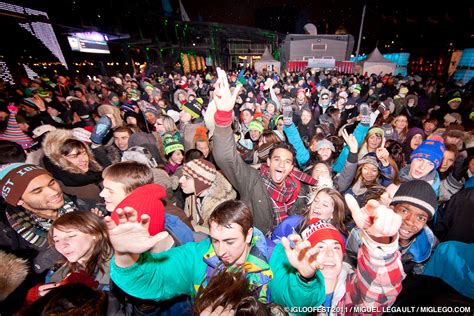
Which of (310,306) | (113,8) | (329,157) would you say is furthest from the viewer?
(113,8)

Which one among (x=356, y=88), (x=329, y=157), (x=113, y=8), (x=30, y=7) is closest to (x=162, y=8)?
(x=113, y=8)

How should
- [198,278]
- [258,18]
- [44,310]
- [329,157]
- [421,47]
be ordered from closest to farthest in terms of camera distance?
[44,310] < [198,278] < [329,157] < [421,47] < [258,18]

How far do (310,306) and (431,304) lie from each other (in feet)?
2.02

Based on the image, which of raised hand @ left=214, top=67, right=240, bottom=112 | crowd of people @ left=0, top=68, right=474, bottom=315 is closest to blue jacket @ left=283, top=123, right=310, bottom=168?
crowd of people @ left=0, top=68, right=474, bottom=315

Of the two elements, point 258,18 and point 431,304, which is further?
point 258,18

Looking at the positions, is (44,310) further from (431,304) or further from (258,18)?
(258,18)

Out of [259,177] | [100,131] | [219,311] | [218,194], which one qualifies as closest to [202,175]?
[218,194]

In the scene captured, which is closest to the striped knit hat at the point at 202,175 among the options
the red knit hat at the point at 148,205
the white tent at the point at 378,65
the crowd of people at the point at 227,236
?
the crowd of people at the point at 227,236

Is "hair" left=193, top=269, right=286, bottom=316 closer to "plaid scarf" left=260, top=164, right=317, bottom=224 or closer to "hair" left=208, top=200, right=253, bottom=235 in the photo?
"hair" left=208, top=200, right=253, bottom=235

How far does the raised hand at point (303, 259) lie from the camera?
45.4 inches

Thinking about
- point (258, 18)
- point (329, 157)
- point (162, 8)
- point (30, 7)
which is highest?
point (258, 18)

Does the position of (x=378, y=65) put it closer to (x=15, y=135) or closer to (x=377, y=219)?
(x=377, y=219)

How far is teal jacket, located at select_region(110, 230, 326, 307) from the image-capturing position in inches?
48.3

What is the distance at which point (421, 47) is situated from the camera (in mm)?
29234
